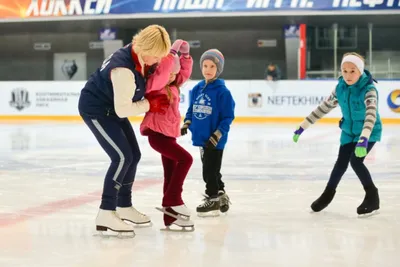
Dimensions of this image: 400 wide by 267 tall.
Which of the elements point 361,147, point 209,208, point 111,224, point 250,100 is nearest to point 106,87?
point 111,224

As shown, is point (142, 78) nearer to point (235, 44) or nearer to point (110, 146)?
point (110, 146)

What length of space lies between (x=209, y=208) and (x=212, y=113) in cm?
59

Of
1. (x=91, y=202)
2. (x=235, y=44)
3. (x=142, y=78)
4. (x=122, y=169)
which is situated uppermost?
(x=235, y=44)

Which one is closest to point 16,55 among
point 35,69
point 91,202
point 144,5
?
point 35,69

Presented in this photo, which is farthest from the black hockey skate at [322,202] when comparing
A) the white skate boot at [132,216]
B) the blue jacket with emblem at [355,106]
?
the white skate boot at [132,216]

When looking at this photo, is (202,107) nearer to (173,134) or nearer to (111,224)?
(173,134)

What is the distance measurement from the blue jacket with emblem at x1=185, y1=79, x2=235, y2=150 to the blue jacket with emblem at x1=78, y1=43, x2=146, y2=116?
0.72 m

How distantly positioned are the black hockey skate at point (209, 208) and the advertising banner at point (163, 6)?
1269cm

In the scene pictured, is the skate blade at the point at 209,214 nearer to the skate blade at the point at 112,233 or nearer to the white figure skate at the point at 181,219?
the white figure skate at the point at 181,219

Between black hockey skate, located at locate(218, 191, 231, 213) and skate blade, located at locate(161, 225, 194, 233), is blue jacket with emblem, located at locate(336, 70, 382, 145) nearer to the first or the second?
black hockey skate, located at locate(218, 191, 231, 213)

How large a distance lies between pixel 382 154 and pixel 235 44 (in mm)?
12867

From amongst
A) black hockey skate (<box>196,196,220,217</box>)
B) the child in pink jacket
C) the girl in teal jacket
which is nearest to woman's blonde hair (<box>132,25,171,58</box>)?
the child in pink jacket

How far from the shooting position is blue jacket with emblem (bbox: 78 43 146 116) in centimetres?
316

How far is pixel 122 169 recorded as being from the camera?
334 cm
